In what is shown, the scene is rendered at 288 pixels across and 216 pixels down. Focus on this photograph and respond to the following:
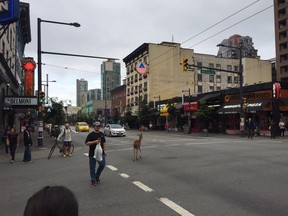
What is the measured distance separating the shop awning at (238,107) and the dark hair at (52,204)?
3304cm

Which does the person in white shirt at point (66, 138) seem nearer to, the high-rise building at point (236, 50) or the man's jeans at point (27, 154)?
the man's jeans at point (27, 154)

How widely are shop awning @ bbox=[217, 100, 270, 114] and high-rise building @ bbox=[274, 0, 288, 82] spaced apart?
147 ft

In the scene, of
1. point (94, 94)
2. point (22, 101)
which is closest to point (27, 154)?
point (22, 101)

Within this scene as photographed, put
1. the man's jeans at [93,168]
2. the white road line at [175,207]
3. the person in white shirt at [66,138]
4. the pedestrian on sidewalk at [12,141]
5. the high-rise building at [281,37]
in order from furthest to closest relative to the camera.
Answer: the high-rise building at [281,37]
the person in white shirt at [66,138]
the pedestrian on sidewalk at [12,141]
the man's jeans at [93,168]
the white road line at [175,207]

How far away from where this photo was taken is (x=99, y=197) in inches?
299

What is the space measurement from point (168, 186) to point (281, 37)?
78.6 metres

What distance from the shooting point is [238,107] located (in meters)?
36.3

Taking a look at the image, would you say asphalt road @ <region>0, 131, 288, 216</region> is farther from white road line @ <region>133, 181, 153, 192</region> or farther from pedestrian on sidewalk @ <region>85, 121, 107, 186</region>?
pedestrian on sidewalk @ <region>85, 121, 107, 186</region>

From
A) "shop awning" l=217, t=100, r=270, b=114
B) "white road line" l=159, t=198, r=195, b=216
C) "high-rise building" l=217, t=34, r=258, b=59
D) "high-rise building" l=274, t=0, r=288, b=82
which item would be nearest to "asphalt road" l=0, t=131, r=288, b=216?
"white road line" l=159, t=198, r=195, b=216

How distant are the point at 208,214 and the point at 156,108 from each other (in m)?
54.7

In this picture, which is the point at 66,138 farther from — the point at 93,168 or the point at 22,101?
the point at 22,101

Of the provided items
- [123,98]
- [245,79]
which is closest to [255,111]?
[245,79]

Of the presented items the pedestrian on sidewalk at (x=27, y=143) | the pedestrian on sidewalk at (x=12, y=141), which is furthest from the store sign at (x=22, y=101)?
the pedestrian on sidewalk at (x=27, y=143)

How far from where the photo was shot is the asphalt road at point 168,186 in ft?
21.4
